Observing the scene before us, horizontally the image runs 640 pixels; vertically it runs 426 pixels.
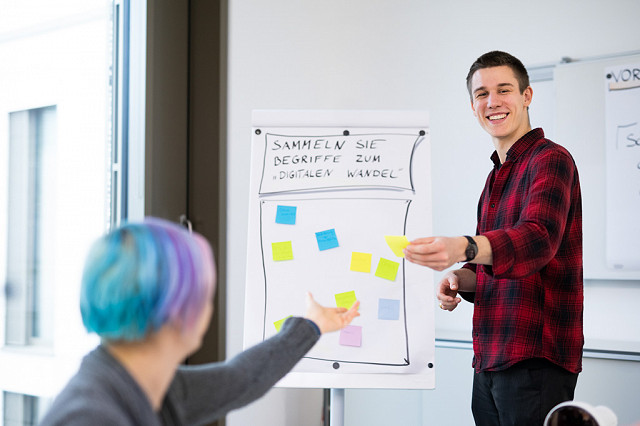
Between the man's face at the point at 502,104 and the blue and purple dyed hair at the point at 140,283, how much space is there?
4.01ft

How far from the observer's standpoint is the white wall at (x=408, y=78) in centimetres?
258

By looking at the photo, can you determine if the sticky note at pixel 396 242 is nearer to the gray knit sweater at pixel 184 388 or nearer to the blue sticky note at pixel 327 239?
the blue sticky note at pixel 327 239

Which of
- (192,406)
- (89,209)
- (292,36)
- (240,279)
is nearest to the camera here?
(192,406)

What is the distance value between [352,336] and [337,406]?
25cm

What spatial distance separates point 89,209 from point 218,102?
0.77 meters

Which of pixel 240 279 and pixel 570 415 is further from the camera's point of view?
pixel 240 279

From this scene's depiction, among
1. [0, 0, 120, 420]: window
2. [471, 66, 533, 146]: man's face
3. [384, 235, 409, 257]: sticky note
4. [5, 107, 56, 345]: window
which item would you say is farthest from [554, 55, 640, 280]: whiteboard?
[5, 107, 56, 345]: window

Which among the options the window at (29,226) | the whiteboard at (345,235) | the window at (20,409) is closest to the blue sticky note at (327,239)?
the whiteboard at (345,235)

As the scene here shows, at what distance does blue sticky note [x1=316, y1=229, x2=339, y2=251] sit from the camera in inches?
76.2

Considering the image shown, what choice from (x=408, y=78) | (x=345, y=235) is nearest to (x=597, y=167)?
(x=408, y=78)

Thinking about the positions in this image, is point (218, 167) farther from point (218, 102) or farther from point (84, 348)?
point (84, 348)

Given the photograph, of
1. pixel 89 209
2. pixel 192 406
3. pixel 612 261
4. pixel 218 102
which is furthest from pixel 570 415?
pixel 218 102

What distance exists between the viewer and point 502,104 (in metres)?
1.78

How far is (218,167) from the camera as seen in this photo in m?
2.55
